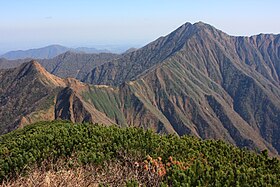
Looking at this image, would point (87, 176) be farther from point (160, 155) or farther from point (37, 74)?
point (37, 74)

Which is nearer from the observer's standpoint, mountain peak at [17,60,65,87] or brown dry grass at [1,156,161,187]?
brown dry grass at [1,156,161,187]

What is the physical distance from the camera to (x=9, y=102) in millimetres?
162625

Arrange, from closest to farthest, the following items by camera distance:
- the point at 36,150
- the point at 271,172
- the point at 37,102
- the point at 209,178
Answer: the point at 209,178, the point at 271,172, the point at 36,150, the point at 37,102

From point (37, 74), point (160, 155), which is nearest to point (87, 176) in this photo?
point (160, 155)

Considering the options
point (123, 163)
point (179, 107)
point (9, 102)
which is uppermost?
point (123, 163)

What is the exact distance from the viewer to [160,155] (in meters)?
12.9

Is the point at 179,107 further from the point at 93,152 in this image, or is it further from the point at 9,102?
the point at 93,152

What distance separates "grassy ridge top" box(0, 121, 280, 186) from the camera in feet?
34.3

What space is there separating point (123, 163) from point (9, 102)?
162m

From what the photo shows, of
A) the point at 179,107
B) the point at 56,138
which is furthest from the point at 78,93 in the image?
the point at 56,138

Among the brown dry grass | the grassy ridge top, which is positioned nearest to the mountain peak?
the grassy ridge top

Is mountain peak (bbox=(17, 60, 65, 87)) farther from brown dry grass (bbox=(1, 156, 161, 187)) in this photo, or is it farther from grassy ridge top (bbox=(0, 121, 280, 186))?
brown dry grass (bbox=(1, 156, 161, 187))

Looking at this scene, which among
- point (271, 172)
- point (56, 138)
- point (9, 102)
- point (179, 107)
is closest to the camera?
point (271, 172)

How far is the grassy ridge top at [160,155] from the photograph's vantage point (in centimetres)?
1046
